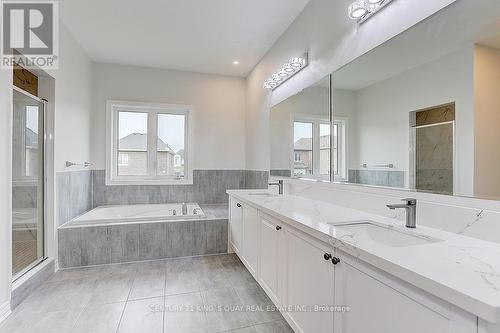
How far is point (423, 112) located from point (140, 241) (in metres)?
3.05

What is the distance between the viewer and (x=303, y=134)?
2.61 m

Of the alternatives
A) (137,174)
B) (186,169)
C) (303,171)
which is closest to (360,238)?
(303,171)

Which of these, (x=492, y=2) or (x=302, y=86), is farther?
(x=302, y=86)

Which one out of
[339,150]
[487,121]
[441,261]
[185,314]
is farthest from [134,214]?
[487,121]

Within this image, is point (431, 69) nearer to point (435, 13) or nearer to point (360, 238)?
point (435, 13)

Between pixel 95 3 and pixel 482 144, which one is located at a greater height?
pixel 95 3

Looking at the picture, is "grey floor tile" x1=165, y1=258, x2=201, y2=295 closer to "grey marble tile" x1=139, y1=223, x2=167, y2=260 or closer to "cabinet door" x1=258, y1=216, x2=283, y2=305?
"grey marble tile" x1=139, y1=223, x2=167, y2=260

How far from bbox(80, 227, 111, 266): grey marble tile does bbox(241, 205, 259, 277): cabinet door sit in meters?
1.63

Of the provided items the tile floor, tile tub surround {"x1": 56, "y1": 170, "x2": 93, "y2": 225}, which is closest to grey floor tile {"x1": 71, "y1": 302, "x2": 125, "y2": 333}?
the tile floor

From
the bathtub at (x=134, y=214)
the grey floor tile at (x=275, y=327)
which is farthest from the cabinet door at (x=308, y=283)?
the bathtub at (x=134, y=214)

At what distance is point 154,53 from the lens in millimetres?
3623

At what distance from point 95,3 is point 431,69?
2.90m

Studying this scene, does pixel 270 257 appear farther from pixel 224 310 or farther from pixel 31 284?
pixel 31 284

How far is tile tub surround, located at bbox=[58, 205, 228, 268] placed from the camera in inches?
114
